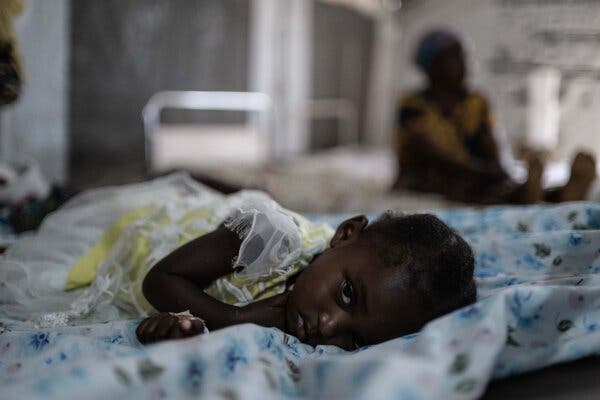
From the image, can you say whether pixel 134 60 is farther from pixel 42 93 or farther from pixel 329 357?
pixel 329 357

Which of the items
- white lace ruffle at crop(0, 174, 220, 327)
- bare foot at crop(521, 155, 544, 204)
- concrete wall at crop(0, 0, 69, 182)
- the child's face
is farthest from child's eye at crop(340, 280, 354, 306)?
concrete wall at crop(0, 0, 69, 182)

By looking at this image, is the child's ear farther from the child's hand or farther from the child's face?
the child's hand

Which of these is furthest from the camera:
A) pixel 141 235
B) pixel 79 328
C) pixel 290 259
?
pixel 141 235

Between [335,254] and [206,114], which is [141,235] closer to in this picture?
[335,254]

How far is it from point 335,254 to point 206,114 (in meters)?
5.00

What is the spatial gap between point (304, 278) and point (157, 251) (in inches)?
14.4

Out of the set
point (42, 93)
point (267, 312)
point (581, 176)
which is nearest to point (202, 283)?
point (267, 312)

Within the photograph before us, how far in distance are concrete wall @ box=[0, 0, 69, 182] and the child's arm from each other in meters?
2.17

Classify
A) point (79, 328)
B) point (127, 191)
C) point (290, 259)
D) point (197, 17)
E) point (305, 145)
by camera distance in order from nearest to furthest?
point (79, 328) → point (290, 259) → point (127, 191) → point (197, 17) → point (305, 145)

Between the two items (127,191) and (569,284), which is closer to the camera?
(569,284)

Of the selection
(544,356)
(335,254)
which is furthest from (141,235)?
(544,356)

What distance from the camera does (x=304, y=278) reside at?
1126mm

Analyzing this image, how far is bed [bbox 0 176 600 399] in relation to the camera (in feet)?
2.37

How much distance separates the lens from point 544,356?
0.95 meters
